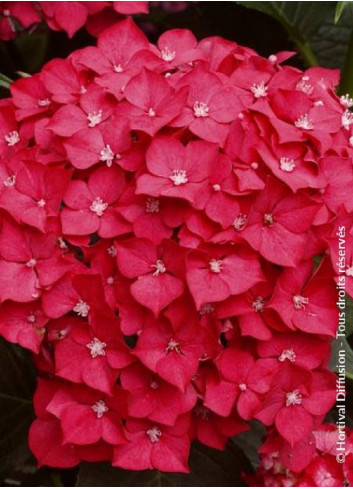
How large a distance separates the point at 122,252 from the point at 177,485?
0.29m

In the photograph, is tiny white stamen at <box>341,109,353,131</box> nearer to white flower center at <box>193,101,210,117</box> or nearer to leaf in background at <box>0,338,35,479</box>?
white flower center at <box>193,101,210,117</box>

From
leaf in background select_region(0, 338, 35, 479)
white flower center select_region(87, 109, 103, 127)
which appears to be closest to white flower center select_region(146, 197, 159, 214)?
white flower center select_region(87, 109, 103, 127)

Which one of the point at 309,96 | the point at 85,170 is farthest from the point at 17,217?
the point at 309,96

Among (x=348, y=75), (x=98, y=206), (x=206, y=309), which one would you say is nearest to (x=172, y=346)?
(x=206, y=309)

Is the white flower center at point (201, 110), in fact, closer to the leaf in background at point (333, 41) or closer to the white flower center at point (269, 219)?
the white flower center at point (269, 219)

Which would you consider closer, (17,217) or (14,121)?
(17,217)

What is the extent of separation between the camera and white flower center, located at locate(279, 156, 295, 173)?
853mm

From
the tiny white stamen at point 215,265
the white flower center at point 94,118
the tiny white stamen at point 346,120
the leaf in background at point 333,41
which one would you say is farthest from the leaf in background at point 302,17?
the tiny white stamen at point 215,265

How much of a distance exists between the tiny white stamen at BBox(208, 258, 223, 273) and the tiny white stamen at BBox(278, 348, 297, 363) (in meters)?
0.10

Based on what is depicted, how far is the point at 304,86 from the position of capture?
965mm

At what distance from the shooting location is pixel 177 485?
975mm

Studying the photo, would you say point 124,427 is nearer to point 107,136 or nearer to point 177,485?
point 177,485

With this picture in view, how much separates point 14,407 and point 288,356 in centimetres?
40

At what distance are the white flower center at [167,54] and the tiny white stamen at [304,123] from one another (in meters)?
0.16
